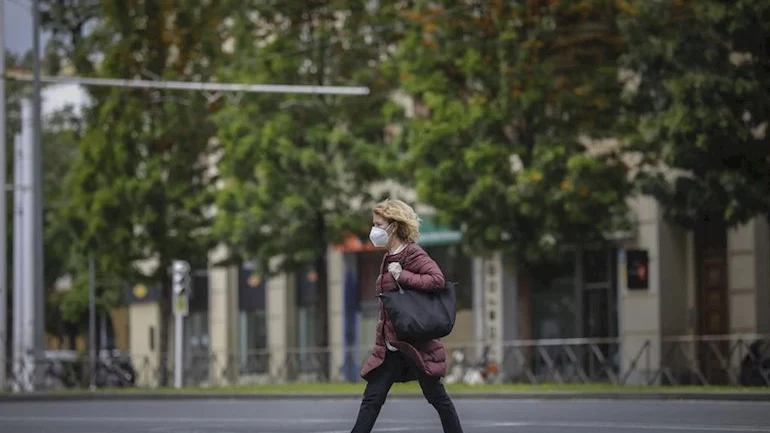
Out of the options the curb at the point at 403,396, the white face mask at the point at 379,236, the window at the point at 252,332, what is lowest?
the curb at the point at 403,396

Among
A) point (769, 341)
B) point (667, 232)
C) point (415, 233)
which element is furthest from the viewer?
point (667, 232)

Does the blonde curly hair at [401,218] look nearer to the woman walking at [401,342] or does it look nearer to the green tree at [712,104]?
the woman walking at [401,342]

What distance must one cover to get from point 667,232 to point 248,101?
879 centimetres

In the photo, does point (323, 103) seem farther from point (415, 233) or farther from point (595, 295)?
point (415, 233)

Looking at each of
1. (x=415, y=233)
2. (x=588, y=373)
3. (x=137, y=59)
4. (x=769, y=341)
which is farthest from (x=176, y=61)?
(x=415, y=233)

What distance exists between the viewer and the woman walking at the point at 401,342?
1218 centimetres

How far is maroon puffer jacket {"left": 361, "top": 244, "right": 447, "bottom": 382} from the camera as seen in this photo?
12148mm

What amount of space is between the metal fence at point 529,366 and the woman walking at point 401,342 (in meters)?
17.9

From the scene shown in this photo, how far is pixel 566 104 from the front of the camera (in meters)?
35.3

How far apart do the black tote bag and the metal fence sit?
59.8 ft

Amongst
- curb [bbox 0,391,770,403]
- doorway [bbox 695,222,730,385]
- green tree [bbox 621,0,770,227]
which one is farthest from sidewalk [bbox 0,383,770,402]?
doorway [bbox 695,222,730,385]

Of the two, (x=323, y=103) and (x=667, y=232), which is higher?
(x=323, y=103)

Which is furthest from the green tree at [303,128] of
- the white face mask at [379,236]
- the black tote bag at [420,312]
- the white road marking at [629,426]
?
the black tote bag at [420,312]

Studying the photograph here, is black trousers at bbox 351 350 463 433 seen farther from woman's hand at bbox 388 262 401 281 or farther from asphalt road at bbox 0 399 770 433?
asphalt road at bbox 0 399 770 433
